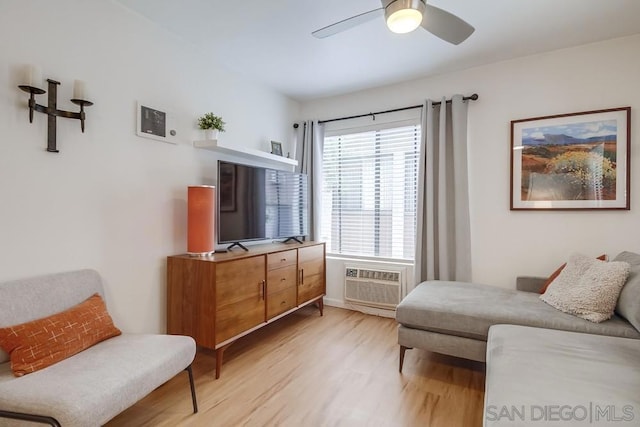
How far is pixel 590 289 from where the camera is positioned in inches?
77.9

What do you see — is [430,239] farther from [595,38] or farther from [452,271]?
[595,38]

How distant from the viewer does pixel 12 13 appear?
1.67 metres

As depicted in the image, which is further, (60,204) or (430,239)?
(430,239)

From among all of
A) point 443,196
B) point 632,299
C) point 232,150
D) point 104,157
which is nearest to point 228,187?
point 232,150

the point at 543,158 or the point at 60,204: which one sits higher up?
the point at 543,158

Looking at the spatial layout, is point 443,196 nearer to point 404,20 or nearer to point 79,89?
point 404,20

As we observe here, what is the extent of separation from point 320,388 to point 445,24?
238cm

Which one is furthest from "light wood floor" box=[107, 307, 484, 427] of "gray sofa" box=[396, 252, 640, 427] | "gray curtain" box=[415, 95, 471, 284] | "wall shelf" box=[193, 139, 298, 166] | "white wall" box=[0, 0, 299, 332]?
"wall shelf" box=[193, 139, 298, 166]

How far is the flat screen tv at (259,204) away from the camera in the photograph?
2.67 metres

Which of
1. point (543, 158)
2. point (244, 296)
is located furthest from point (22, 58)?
point (543, 158)

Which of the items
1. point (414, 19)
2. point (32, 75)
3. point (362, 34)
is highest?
point (362, 34)

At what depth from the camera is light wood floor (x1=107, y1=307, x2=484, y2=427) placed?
5.84 ft

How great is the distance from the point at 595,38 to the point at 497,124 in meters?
0.90

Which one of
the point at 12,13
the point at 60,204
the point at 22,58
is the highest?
the point at 12,13
